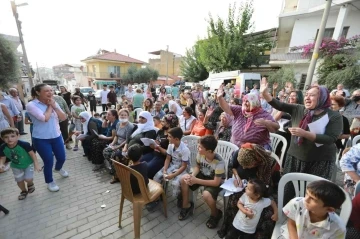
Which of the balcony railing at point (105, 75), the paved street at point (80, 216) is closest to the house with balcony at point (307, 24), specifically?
the paved street at point (80, 216)

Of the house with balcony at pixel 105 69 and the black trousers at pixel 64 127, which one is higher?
the house with balcony at pixel 105 69

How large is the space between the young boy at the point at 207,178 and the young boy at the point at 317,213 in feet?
3.07

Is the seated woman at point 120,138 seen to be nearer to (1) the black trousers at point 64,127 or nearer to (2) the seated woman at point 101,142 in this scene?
(2) the seated woman at point 101,142

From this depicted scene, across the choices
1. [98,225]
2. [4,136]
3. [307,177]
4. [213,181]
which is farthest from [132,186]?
[4,136]

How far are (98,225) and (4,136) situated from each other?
2.07m

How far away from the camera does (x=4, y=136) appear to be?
9.23 feet

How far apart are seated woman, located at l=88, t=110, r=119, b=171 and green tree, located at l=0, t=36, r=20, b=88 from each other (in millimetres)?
11161

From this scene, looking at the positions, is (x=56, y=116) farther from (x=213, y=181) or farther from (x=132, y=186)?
(x=213, y=181)

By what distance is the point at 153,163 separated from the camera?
10.4 feet

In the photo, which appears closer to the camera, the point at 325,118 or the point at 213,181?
the point at 325,118

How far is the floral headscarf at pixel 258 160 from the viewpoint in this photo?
2.06m

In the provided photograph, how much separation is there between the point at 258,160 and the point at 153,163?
70.3 inches

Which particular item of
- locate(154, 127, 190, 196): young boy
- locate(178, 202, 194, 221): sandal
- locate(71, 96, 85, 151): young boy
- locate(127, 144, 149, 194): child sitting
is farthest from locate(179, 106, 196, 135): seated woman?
locate(71, 96, 85, 151): young boy

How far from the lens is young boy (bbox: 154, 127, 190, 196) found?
272 cm
